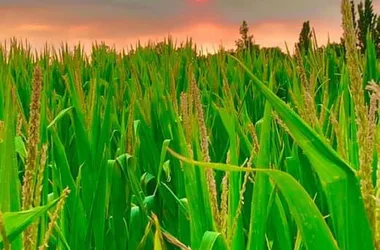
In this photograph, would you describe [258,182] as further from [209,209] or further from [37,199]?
[37,199]

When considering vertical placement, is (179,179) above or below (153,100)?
below

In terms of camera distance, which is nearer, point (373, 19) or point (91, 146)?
point (91, 146)

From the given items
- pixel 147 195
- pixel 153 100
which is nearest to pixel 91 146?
pixel 147 195

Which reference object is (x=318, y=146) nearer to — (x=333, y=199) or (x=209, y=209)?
(x=333, y=199)

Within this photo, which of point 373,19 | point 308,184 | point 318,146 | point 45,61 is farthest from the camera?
point 373,19

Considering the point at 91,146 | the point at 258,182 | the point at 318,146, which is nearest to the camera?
the point at 318,146

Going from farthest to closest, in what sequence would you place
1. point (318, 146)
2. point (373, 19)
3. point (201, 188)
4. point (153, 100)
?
point (373, 19) < point (153, 100) < point (201, 188) < point (318, 146)

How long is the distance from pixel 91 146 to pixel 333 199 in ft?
3.42

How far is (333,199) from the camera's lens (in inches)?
25.0

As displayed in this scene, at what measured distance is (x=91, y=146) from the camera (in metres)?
1.61

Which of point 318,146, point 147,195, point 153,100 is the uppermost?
point 153,100

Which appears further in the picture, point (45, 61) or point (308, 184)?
point (45, 61)

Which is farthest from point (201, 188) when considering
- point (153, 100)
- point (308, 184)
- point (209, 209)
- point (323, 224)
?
point (153, 100)

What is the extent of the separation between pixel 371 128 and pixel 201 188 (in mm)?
437
